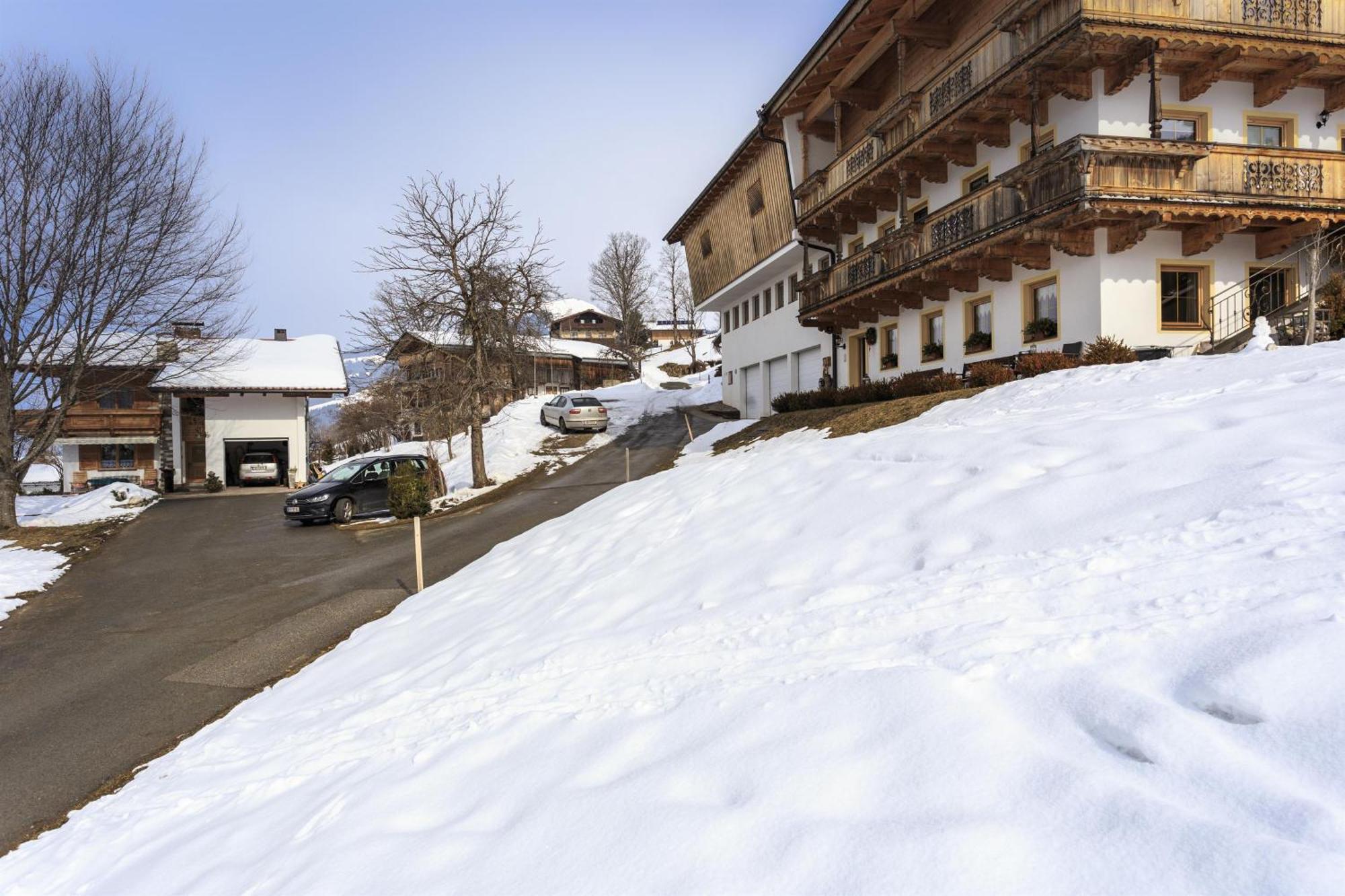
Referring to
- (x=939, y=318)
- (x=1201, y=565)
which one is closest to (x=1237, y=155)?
(x=939, y=318)

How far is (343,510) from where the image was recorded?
1992 centimetres

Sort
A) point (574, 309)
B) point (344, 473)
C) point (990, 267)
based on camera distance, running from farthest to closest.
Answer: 1. point (574, 309)
2. point (344, 473)
3. point (990, 267)

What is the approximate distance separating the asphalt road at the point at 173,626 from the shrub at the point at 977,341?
10.3m

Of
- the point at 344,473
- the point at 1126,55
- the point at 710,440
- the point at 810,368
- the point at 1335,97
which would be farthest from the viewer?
the point at 810,368

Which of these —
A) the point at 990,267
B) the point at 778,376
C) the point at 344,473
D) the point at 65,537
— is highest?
the point at 990,267

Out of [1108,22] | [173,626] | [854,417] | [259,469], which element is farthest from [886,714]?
[259,469]

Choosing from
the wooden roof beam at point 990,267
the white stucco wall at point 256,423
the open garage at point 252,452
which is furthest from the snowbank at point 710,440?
the open garage at point 252,452

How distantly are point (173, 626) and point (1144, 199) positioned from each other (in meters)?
18.0

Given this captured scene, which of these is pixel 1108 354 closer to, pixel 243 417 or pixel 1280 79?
pixel 1280 79

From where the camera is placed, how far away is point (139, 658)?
8836 mm

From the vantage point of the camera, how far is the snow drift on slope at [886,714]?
2.04 m

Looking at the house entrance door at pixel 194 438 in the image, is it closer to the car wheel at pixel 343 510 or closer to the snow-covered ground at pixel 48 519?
the snow-covered ground at pixel 48 519

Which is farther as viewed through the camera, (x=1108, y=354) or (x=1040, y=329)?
(x=1040, y=329)

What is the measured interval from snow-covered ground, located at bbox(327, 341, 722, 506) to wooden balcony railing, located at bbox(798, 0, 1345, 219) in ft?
55.4
